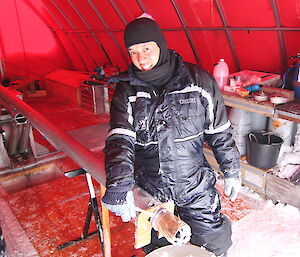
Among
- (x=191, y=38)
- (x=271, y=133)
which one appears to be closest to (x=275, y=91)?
(x=271, y=133)

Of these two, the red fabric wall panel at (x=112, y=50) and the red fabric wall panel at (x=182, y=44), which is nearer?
the red fabric wall panel at (x=182, y=44)

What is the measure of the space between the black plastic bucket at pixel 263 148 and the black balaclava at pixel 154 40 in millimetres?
1882

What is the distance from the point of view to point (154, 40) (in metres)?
1.69

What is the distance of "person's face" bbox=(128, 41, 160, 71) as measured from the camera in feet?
5.55

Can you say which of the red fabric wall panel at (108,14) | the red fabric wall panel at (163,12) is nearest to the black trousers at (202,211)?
the red fabric wall panel at (163,12)

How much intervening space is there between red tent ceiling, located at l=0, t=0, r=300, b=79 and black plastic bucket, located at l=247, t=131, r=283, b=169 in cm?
103

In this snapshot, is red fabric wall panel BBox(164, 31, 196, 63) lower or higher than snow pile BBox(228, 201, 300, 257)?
higher

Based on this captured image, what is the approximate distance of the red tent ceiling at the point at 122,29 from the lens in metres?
3.84

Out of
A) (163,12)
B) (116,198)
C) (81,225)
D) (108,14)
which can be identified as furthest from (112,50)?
(116,198)

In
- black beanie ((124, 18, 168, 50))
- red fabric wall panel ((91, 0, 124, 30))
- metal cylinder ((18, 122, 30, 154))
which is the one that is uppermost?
red fabric wall panel ((91, 0, 124, 30))

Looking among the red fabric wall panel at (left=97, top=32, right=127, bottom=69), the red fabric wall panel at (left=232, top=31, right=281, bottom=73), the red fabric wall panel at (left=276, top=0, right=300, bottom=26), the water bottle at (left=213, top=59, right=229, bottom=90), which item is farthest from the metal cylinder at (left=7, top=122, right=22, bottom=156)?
the red fabric wall panel at (left=97, top=32, right=127, bottom=69)

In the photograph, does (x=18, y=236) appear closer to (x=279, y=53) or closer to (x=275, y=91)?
(x=275, y=91)

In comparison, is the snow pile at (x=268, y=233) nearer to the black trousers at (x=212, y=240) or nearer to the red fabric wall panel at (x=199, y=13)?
the black trousers at (x=212, y=240)

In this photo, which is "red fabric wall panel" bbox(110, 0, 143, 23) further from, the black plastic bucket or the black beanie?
the black beanie
